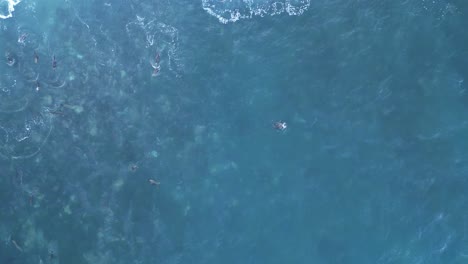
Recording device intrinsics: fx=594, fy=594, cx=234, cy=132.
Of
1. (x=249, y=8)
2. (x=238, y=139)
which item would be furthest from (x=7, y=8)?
(x=238, y=139)

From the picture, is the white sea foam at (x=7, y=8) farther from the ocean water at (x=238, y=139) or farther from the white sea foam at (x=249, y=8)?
the white sea foam at (x=249, y=8)

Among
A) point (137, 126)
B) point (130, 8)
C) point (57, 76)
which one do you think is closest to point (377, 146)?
point (137, 126)

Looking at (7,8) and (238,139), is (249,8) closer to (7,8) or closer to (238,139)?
(238,139)

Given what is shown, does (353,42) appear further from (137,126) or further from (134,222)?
(134,222)

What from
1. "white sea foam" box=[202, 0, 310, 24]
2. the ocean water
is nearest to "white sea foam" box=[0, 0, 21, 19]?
the ocean water

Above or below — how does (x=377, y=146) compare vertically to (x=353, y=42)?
below
